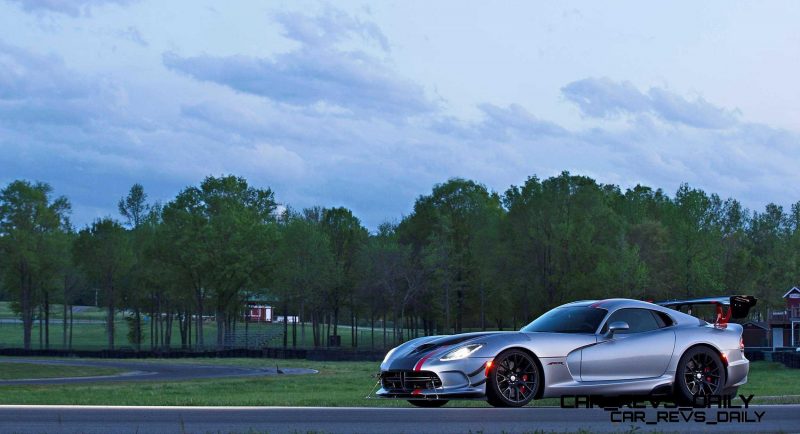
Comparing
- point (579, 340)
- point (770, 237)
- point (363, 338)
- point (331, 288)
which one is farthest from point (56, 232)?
point (579, 340)

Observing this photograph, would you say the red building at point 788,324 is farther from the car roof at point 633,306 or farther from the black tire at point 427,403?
the black tire at point 427,403

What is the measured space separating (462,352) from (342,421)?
2.37 metres

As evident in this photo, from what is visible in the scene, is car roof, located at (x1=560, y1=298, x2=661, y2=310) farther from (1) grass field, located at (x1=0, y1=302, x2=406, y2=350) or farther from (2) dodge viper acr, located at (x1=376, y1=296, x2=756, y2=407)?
(1) grass field, located at (x1=0, y1=302, x2=406, y2=350)

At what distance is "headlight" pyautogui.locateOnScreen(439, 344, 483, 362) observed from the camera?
12938 millimetres

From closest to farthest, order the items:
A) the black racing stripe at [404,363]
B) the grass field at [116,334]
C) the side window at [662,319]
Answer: the black racing stripe at [404,363] → the side window at [662,319] → the grass field at [116,334]

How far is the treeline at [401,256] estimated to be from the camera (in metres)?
80.9

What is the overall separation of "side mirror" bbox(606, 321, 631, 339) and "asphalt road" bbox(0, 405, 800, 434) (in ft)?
4.54

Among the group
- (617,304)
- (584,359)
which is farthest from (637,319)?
(584,359)

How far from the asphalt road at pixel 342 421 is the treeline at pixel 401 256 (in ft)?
211

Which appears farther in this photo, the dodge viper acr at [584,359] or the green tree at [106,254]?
the green tree at [106,254]

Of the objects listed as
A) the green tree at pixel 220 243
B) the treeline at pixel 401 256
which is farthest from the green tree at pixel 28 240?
the green tree at pixel 220 243

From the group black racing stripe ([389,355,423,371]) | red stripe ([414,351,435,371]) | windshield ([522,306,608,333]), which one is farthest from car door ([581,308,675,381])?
black racing stripe ([389,355,423,371])

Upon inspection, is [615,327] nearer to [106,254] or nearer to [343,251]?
[106,254]

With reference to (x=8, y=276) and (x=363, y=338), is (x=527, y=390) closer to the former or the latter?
(x=8, y=276)
